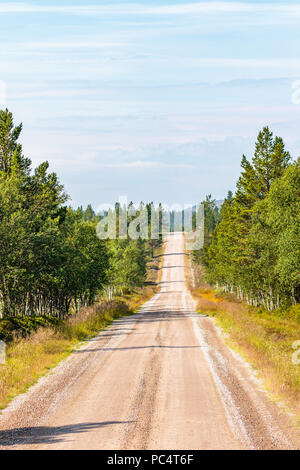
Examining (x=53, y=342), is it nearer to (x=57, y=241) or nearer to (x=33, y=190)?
(x=57, y=241)

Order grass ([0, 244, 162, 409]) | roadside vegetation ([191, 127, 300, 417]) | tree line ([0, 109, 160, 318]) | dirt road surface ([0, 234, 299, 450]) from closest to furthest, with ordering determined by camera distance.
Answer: dirt road surface ([0, 234, 299, 450]) < grass ([0, 244, 162, 409]) < roadside vegetation ([191, 127, 300, 417]) < tree line ([0, 109, 160, 318])

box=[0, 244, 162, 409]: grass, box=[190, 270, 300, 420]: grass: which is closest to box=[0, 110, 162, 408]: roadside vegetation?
box=[0, 244, 162, 409]: grass

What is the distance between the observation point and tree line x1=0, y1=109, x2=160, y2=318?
33375 millimetres

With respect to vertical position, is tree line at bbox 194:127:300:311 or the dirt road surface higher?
tree line at bbox 194:127:300:311

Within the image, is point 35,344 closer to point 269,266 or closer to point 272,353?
point 272,353

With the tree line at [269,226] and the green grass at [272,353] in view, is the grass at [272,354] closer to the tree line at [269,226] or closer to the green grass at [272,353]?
the green grass at [272,353]

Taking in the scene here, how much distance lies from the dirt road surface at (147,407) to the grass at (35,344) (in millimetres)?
572

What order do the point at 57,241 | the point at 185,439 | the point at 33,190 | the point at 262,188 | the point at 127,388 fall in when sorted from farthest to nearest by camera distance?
the point at 262,188 → the point at 33,190 → the point at 57,241 → the point at 127,388 → the point at 185,439

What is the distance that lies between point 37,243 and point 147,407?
990 inches

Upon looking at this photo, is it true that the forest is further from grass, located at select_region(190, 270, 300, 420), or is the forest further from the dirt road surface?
the dirt road surface
